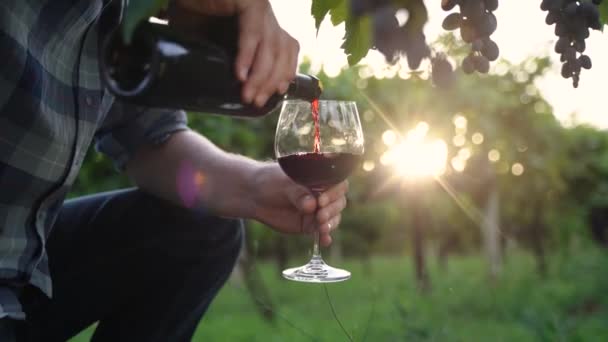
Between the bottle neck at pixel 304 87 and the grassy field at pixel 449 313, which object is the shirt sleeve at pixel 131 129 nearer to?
the bottle neck at pixel 304 87

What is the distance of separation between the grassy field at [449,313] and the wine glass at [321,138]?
21.0 inches

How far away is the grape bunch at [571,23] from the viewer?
1.12m

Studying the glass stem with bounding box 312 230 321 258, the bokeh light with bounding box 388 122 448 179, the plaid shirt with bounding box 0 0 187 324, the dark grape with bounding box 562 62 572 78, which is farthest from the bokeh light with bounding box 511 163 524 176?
the dark grape with bounding box 562 62 572 78

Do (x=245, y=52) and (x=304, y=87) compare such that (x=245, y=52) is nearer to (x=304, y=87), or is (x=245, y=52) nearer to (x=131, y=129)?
(x=304, y=87)

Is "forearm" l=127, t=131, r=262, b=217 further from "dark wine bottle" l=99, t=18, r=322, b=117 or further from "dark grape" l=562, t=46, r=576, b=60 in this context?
"dark grape" l=562, t=46, r=576, b=60

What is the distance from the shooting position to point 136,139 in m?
2.23

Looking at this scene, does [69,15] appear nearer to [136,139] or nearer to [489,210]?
[136,139]

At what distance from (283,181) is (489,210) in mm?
15115

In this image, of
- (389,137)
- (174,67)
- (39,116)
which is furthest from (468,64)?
(389,137)

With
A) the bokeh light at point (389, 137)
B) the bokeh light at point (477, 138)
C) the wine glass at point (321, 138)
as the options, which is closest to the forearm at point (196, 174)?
the wine glass at point (321, 138)

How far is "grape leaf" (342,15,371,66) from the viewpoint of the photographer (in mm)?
979

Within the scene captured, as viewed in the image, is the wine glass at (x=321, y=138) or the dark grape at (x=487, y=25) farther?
the wine glass at (x=321, y=138)

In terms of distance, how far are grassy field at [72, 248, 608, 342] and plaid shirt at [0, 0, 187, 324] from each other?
1024 mm

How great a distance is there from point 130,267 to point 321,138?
798 mm
